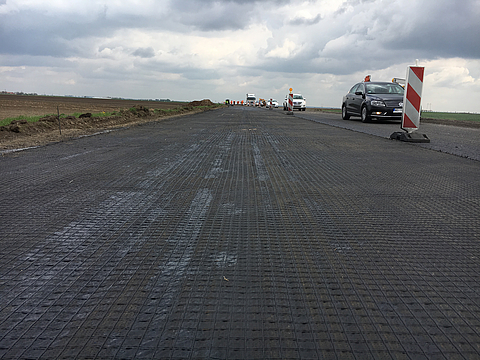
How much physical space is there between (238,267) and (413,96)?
28.4ft

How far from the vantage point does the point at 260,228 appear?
3.08 meters

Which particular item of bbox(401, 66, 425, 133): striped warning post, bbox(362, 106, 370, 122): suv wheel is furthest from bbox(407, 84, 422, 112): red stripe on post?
bbox(362, 106, 370, 122): suv wheel

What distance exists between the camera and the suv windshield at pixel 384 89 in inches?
660

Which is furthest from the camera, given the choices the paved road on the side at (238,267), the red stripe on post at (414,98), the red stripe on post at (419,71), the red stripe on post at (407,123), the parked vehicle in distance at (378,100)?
the parked vehicle in distance at (378,100)

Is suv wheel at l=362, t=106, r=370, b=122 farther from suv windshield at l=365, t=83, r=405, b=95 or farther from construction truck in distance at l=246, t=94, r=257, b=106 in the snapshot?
construction truck in distance at l=246, t=94, r=257, b=106

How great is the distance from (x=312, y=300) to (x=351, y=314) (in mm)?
209

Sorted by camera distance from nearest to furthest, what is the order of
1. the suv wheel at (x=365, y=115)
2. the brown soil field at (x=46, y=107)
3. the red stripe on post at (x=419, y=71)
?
the red stripe on post at (x=419, y=71) → the suv wheel at (x=365, y=115) → the brown soil field at (x=46, y=107)

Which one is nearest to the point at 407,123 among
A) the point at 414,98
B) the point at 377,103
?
the point at 414,98

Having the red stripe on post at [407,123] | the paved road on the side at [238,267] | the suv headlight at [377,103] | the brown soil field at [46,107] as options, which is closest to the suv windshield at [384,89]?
the suv headlight at [377,103]

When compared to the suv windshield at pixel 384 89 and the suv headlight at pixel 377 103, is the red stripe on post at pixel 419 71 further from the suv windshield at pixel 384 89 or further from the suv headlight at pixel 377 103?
the suv windshield at pixel 384 89

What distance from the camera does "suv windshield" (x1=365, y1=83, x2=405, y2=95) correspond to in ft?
55.0

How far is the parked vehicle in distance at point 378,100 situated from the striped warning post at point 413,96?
6.96m

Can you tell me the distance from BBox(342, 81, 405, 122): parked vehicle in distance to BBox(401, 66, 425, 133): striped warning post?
22.8 feet

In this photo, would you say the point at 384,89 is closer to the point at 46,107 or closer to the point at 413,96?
the point at 413,96
